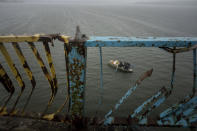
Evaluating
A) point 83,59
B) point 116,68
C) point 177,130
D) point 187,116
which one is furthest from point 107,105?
point 83,59

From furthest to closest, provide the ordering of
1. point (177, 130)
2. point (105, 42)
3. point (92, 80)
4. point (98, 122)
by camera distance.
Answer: point (92, 80)
point (177, 130)
point (98, 122)
point (105, 42)

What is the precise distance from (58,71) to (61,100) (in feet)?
10.1

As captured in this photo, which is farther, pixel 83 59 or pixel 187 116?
pixel 187 116

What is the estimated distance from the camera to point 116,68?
8.94 m

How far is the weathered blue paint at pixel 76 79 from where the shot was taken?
5.89ft

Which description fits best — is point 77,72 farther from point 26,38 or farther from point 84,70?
point 26,38

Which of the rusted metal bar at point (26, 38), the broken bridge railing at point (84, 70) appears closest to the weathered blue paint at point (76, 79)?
the broken bridge railing at point (84, 70)

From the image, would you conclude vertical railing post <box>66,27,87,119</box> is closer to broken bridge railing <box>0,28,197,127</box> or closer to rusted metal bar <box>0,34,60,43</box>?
broken bridge railing <box>0,28,197,127</box>

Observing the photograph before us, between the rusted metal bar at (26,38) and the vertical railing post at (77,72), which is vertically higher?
the rusted metal bar at (26,38)

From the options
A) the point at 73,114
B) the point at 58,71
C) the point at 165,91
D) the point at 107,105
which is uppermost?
the point at 165,91

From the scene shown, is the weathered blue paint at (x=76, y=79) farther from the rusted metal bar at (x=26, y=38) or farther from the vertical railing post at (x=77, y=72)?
the rusted metal bar at (x=26, y=38)

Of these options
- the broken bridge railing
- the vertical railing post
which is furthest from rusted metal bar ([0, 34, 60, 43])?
the vertical railing post

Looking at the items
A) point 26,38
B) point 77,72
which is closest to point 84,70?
point 77,72

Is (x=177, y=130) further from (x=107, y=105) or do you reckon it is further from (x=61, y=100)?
(x=61, y=100)
